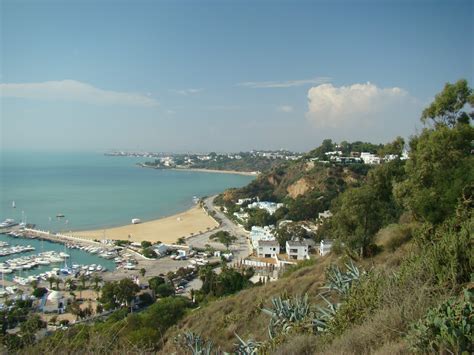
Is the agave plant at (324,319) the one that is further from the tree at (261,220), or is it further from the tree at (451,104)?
the tree at (261,220)

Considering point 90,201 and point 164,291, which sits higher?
point 90,201

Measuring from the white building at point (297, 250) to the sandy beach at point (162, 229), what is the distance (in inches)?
395

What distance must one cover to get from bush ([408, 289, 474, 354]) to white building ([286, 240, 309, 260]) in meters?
19.7

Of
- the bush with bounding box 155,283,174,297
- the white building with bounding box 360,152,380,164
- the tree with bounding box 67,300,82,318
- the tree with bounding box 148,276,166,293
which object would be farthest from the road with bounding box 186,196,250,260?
the white building with bounding box 360,152,380,164

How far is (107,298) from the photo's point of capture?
15070 millimetres

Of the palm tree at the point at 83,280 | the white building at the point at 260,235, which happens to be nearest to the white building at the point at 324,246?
the white building at the point at 260,235

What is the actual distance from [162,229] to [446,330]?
3115 cm

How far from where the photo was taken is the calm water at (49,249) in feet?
70.3

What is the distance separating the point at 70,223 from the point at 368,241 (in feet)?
101

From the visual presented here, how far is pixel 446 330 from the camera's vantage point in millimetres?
2057

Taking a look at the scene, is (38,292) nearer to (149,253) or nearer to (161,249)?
(149,253)

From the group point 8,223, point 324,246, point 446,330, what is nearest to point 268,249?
point 324,246

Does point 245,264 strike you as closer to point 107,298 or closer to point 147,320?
point 107,298

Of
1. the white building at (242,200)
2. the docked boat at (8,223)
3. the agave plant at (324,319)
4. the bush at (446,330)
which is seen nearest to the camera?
the bush at (446,330)
